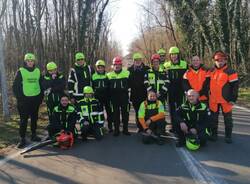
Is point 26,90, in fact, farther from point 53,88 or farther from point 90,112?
point 90,112

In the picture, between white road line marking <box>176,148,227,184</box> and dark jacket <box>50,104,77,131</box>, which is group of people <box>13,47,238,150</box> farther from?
white road line marking <box>176,148,227,184</box>

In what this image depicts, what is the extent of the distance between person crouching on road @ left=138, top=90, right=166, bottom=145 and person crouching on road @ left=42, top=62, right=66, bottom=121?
2.21 meters

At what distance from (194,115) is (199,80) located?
1058mm

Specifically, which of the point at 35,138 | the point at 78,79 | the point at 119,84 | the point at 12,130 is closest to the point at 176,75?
the point at 119,84

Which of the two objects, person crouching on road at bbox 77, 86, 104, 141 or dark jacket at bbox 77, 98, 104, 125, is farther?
dark jacket at bbox 77, 98, 104, 125

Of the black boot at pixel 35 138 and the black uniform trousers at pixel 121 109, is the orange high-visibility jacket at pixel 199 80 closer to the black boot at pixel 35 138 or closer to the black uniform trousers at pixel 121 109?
the black uniform trousers at pixel 121 109

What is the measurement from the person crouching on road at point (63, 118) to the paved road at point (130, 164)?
23.7 inches

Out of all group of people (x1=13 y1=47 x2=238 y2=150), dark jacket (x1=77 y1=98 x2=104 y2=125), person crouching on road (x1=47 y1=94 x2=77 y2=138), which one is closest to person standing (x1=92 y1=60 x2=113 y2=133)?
group of people (x1=13 y1=47 x2=238 y2=150)

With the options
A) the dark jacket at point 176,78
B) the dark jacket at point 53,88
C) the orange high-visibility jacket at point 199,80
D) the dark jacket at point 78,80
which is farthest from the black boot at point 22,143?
the orange high-visibility jacket at point 199,80

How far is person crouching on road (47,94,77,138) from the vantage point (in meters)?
9.84

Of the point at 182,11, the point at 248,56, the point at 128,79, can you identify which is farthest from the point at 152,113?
the point at 182,11

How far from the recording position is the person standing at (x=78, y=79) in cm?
1087

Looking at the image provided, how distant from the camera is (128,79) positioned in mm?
10828

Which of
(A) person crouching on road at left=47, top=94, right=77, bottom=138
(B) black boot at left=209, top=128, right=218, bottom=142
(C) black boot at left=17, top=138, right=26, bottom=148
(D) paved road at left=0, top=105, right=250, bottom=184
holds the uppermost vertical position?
(A) person crouching on road at left=47, top=94, right=77, bottom=138
